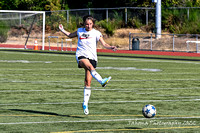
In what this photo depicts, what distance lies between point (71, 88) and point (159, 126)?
20.2 feet

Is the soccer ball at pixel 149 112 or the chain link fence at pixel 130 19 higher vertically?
the chain link fence at pixel 130 19

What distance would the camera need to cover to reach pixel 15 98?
12.2 meters

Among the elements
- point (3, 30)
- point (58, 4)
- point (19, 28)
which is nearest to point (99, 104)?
point (3, 30)

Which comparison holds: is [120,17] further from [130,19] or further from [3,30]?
[3,30]

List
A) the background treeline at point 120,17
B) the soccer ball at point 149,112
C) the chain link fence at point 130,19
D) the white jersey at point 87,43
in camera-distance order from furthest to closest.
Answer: the background treeline at point 120,17 → the chain link fence at point 130,19 → the white jersey at point 87,43 → the soccer ball at point 149,112

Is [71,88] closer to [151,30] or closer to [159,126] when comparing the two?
[159,126]

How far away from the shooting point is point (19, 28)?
149 ft

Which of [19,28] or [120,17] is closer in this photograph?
[19,28]

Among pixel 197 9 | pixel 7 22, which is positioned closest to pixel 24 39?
pixel 7 22

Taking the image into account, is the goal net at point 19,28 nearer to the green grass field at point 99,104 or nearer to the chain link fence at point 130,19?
the chain link fence at point 130,19

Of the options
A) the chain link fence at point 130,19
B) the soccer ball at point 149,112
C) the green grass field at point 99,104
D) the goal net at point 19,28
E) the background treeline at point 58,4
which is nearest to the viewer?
the green grass field at point 99,104

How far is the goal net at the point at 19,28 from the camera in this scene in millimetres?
43688

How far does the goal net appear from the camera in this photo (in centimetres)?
4369

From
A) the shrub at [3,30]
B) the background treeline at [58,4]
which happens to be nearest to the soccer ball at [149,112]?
the shrub at [3,30]
